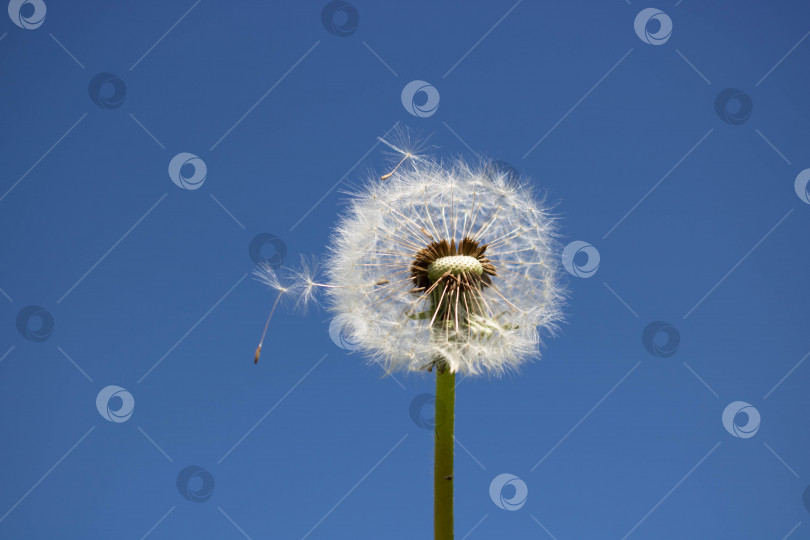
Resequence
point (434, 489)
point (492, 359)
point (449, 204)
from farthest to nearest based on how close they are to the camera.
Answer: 1. point (449, 204)
2. point (492, 359)
3. point (434, 489)

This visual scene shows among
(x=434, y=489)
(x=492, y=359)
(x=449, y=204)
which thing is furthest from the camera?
(x=449, y=204)

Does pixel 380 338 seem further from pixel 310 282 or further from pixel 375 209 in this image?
Answer: pixel 375 209

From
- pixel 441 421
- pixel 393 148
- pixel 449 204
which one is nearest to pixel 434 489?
pixel 441 421

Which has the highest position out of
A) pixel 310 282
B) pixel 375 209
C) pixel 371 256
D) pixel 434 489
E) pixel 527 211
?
pixel 527 211

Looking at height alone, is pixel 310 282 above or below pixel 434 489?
above

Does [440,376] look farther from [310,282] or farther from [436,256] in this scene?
[310,282]

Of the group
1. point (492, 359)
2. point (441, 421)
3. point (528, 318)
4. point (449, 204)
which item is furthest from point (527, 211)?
point (441, 421)

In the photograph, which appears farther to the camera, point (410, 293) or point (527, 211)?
point (527, 211)
